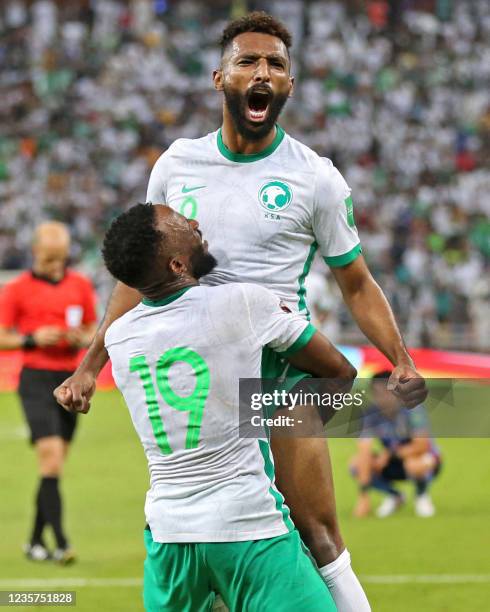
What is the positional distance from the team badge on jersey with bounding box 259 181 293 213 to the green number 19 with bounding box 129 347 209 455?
0.85 meters

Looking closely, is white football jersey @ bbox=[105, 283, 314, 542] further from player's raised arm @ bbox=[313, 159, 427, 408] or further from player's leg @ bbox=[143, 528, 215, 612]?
player's raised arm @ bbox=[313, 159, 427, 408]

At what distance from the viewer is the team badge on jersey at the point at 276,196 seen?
4.25 metres

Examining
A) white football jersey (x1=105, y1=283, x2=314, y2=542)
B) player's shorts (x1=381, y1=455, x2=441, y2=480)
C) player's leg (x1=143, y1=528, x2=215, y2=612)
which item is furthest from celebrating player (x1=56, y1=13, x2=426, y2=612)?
player's shorts (x1=381, y1=455, x2=441, y2=480)

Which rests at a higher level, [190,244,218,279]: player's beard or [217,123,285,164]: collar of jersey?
[217,123,285,164]: collar of jersey

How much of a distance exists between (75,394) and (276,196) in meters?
0.97

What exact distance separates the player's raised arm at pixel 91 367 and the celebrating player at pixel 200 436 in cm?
48

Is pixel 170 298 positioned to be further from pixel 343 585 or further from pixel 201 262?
pixel 343 585

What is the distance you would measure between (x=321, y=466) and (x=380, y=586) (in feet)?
10.4

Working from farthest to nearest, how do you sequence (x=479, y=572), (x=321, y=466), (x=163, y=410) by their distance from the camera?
(x=479, y=572), (x=321, y=466), (x=163, y=410)

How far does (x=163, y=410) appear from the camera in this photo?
362 cm

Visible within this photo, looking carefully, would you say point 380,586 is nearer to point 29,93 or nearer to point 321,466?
point 321,466

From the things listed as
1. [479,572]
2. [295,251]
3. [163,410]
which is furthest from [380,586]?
[163,410]

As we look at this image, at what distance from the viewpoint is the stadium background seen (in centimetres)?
2056

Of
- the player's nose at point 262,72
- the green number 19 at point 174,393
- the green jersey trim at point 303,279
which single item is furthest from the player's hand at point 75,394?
the player's nose at point 262,72
